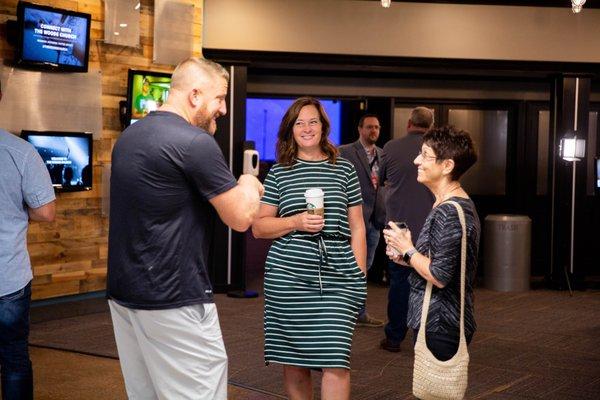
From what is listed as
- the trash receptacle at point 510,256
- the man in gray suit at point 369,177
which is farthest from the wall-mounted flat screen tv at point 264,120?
the man in gray suit at point 369,177

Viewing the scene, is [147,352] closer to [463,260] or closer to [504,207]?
[463,260]

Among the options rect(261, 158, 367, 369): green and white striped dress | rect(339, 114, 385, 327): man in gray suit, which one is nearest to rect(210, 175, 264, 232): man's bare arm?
rect(261, 158, 367, 369): green and white striped dress

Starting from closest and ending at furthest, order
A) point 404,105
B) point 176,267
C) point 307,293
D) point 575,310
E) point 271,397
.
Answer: point 176,267 < point 307,293 < point 271,397 < point 575,310 < point 404,105

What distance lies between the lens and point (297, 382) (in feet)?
12.0

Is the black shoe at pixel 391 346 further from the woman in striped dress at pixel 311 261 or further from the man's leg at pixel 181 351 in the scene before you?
the man's leg at pixel 181 351

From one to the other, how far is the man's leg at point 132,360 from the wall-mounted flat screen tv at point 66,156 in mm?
3989

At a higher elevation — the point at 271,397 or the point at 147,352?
the point at 147,352

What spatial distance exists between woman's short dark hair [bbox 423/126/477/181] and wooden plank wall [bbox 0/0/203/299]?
4312 millimetres

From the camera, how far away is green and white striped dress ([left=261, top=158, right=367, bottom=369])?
353 cm

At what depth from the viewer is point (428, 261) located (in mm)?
3109

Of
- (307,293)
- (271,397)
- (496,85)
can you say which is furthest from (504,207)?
(307,293)

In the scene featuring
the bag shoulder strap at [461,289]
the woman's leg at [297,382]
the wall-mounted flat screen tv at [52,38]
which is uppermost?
the wall-mounted flat screen tv at [52,38]

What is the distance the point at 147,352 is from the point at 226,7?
5.88 metres

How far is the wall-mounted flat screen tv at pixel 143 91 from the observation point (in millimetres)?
7258
